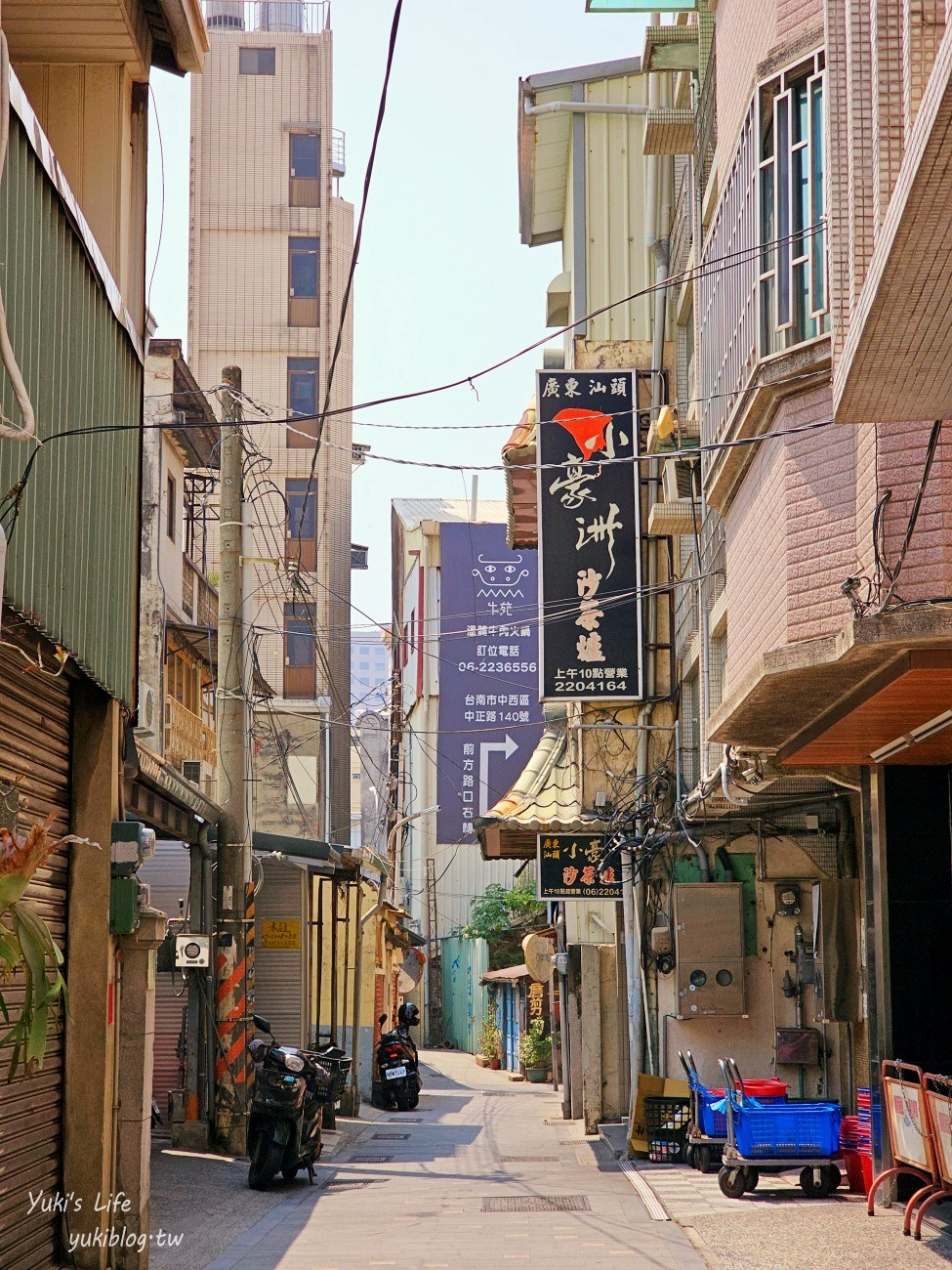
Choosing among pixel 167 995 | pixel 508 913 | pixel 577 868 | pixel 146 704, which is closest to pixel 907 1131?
pixel 577 868

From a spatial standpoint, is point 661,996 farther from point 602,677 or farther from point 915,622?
point 915,622

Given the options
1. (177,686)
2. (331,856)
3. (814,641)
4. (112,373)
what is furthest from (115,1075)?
(177,686)

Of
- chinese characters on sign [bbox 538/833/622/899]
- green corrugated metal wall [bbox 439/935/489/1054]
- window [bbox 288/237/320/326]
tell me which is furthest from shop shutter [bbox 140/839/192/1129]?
window [bbox 288/237/320/326]

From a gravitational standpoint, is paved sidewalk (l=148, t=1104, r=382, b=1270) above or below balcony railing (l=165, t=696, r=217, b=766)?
below

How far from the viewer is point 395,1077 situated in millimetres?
27531

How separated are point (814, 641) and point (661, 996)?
1221cm

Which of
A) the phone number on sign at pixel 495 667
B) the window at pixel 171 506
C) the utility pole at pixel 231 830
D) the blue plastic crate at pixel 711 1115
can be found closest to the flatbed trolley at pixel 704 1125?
the blue plastic crate at pixel 711 1115

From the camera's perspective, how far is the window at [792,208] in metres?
10.6

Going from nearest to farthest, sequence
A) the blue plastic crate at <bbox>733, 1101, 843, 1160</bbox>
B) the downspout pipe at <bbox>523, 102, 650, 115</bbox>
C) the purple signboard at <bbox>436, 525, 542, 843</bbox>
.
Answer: the blue plastic crate at <bbox>733, 1101, 843, 1160</bbox> < the downspout pipe at <bbox>523, 102, 650, 115</bbox> < the purple signboard at <bbox>436, 525, 542, 843</bbox>

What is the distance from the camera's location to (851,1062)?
1709cm

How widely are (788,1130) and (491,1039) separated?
38.2 meters

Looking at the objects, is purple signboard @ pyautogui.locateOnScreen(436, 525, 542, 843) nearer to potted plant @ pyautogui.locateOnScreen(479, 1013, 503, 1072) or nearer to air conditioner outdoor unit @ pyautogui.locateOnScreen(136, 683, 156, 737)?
potted plant @ pyautogui.locateOnScreen(479, 1013, 503, 1072)

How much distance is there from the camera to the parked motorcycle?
27.5m

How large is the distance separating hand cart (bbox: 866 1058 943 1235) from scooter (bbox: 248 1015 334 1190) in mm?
5761
